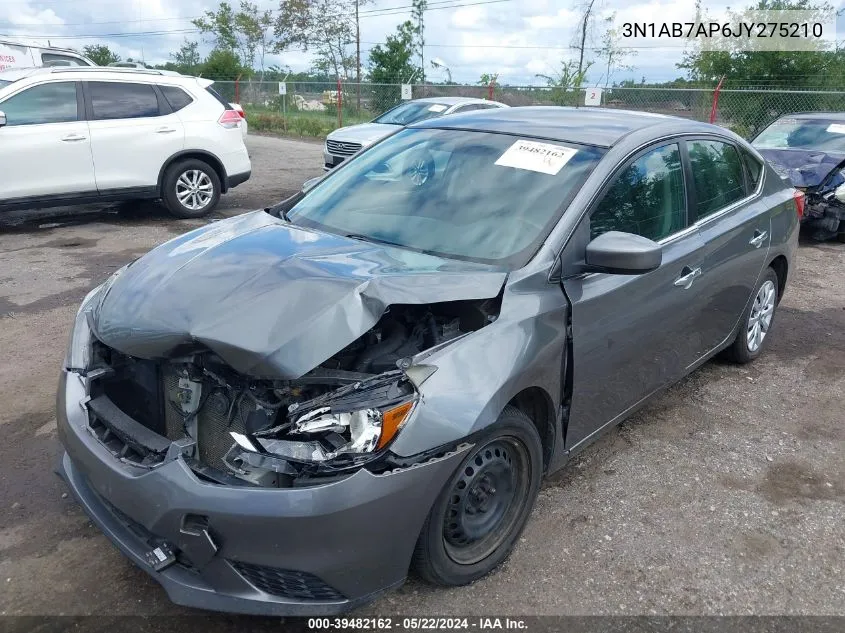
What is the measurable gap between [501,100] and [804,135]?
39.5 ft

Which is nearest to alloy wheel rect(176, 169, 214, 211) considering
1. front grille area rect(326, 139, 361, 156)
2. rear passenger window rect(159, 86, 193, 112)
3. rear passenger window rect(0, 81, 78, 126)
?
rear passenger window rect(159, 86, 193, 112)

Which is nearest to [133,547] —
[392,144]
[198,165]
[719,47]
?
[392,144]

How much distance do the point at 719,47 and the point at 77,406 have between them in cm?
1930

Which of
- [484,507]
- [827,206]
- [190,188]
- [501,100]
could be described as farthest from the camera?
[501,100]

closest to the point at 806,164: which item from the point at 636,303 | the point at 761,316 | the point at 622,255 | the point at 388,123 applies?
the point at 761,316

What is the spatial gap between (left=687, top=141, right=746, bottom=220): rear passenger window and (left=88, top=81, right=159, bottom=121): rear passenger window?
709cm

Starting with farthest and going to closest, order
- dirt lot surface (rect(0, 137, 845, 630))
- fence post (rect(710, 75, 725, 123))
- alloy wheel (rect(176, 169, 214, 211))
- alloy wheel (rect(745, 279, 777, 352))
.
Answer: fence post (rect(710, 75, 725, 123))
alloy wheel (rect(176, 169, 214, 211))
alloy wheel (rect(745, 279, 777, 352))
dirt lot surface (rect(0, 137, 845, 630))

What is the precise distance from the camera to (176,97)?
9117 mm

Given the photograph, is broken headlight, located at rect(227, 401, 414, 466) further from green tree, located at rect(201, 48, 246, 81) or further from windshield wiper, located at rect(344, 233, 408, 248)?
green tree, located at rect(201, 48, 246, 81)

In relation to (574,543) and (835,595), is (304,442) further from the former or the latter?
(835,595)

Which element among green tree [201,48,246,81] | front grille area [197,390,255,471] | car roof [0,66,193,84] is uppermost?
green tree [201,48,246,81]

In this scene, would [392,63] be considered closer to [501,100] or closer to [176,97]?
[501,100]

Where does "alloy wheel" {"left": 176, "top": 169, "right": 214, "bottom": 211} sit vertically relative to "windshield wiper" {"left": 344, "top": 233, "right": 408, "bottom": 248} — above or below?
below

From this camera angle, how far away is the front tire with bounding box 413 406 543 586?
2.51 meters
